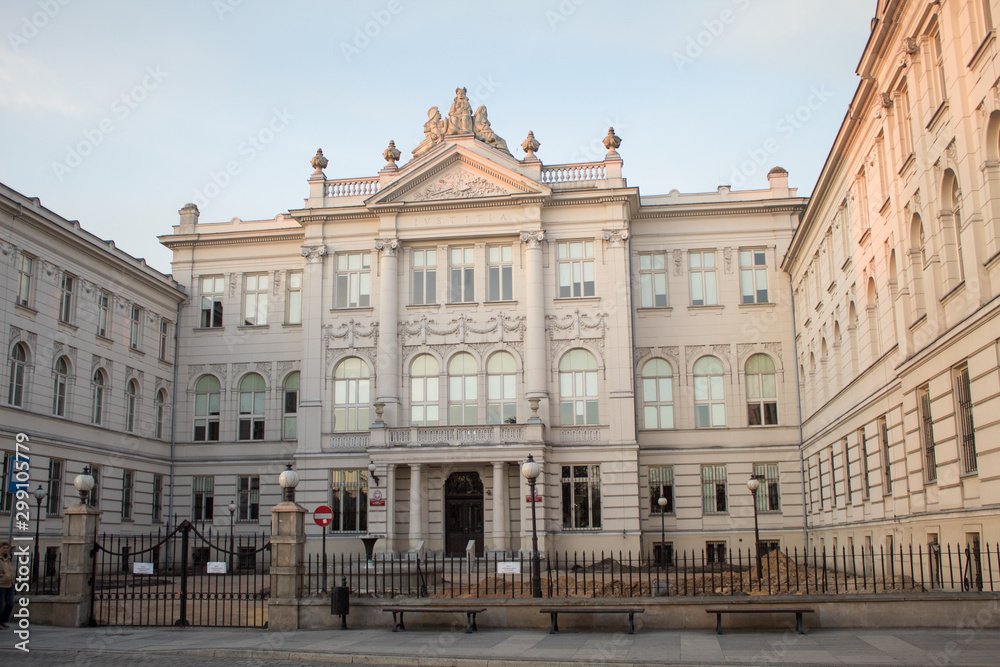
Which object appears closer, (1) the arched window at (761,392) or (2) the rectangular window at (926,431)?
(2) the rectangular window at (926,431)

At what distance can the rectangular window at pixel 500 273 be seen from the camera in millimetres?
45219

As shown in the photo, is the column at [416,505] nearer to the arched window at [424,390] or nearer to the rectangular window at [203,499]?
the arched window at [424,390]

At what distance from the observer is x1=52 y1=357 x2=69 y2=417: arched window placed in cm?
3928

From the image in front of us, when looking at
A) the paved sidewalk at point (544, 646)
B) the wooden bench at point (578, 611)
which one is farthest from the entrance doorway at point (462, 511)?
the wooden bench at point (578, 611)

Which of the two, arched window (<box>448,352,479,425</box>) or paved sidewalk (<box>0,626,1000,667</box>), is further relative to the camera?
arched window (<box>448,352,479,425</box>)

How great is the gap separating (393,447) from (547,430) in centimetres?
691

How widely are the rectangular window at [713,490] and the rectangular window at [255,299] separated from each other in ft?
78.0

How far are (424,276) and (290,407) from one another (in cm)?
1010

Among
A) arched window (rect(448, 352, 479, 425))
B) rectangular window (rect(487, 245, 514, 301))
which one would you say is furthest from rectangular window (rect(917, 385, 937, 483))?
rectangular window (rect(487, 245, 514, 301))

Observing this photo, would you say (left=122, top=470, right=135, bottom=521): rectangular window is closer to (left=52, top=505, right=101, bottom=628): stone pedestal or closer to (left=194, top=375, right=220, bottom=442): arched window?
(left=194, top=375, right=220, bottom=442): arched window

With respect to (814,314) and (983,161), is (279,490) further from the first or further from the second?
(983,161)

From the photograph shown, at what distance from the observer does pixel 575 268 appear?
45031 mm

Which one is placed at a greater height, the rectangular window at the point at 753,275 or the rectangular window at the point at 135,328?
the rectangular window at the point at 753,275

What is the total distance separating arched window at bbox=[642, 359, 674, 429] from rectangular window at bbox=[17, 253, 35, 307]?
89.1ft
